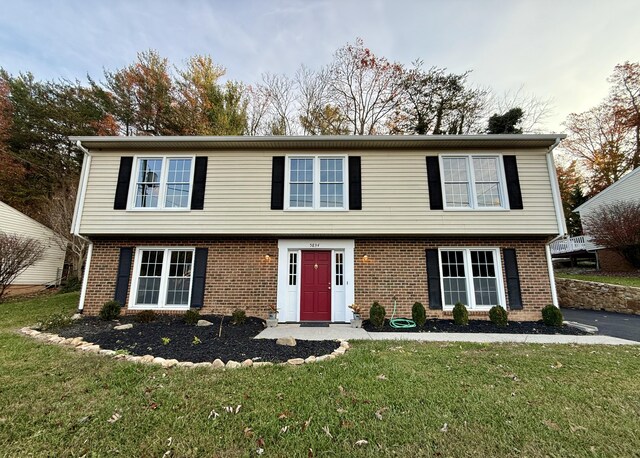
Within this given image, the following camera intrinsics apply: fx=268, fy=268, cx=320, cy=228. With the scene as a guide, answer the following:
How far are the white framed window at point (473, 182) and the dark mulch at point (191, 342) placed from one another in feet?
18.2

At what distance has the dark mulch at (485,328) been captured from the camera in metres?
6.67

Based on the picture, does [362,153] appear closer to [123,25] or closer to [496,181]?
[496,181]

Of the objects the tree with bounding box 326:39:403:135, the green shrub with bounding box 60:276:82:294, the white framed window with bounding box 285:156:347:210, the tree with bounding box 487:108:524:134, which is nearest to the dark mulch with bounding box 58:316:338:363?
the white framed window with bounding box 285:156:347:210

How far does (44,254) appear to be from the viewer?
48.8 feet

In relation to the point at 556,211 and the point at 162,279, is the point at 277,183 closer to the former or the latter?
the point at 162,279

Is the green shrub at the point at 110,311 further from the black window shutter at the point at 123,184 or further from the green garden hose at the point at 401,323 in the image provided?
the green garden hose at the point at 401,323

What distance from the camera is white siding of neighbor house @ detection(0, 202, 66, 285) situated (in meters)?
13.3

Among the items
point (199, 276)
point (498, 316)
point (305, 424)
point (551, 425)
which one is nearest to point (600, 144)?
point (498, 316)

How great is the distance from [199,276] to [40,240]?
542 inches

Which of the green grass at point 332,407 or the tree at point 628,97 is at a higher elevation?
the tree at point 628,97

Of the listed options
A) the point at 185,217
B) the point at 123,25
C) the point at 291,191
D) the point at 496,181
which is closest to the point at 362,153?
the point at 291,191

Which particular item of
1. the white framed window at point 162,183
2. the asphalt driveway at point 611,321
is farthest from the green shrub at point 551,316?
the white framed window at point 162,183

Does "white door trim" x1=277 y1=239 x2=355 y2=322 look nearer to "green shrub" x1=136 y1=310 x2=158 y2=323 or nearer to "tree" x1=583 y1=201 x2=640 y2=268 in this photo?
"green shrub" x1=136 y1=310 x2=158 y2=323

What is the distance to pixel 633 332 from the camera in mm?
6633
